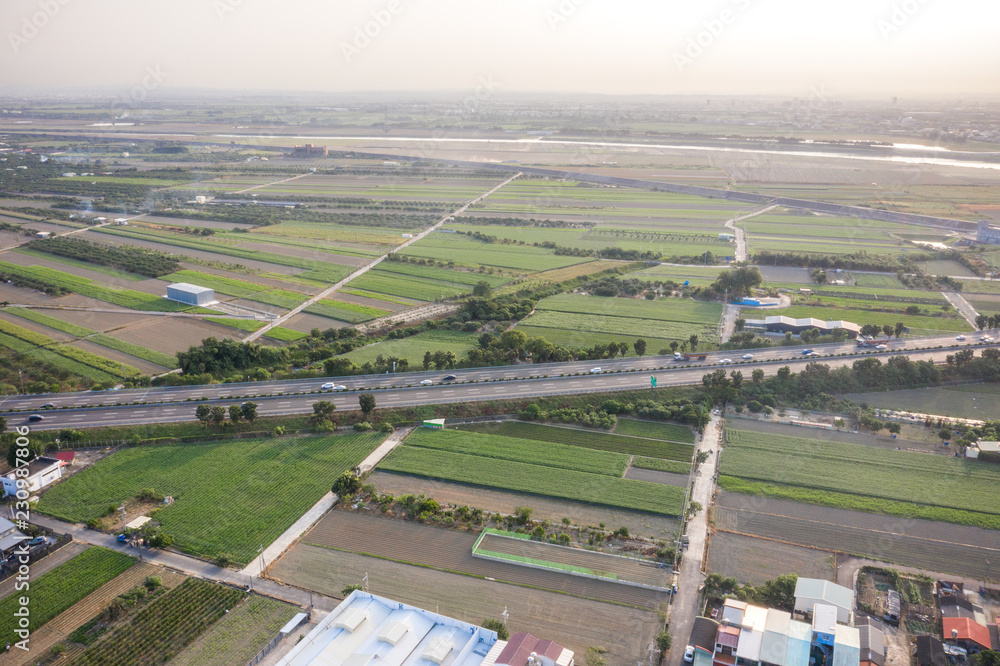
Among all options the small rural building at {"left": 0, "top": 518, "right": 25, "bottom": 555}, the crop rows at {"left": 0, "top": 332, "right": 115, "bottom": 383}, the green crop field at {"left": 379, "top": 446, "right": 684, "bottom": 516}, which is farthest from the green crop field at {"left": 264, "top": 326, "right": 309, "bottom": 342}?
the small rural building at {"left": 0, "top": 518, "right": 25, "bottom": 555}

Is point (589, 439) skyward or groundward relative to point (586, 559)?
skyward

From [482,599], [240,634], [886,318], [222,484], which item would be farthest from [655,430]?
[886,318]

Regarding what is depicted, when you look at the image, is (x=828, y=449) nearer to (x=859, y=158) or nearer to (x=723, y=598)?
(x=723, y=598)

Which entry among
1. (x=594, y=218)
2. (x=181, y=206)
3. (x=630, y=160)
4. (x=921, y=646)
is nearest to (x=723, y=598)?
(x=921, y=646)

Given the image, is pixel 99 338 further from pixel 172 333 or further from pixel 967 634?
pixel 967 634

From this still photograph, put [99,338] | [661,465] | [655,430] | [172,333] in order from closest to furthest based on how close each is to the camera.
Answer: [661,465]
[655,430]
[99,338]
[172,333]

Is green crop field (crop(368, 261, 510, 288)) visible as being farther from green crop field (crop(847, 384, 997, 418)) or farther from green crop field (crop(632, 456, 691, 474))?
green crop field (crop(847, 384, 997, 418))
